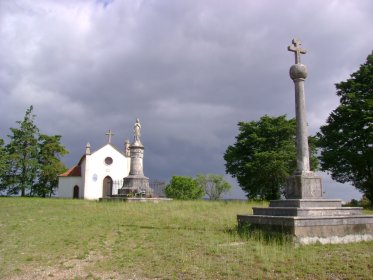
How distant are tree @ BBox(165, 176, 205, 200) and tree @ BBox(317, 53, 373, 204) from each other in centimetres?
3556

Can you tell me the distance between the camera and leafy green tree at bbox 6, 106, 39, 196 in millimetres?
43250

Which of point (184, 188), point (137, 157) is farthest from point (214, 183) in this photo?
point (137, 157)

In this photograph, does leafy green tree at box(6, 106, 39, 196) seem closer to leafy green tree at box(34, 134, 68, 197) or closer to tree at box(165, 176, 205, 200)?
leafy green tree at box(34, 134, 68, 197)

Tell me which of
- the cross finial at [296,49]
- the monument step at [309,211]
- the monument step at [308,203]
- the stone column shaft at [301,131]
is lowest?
the monument step at [309,211]

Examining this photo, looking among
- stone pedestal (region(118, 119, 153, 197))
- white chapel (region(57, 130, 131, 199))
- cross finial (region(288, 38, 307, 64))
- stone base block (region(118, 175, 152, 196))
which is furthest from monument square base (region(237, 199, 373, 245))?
white chapel (region(57, 130, 131, 199))

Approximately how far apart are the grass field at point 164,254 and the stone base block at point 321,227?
0.38 metres

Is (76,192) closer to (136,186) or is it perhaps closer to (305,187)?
(136,186)

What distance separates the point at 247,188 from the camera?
126ft

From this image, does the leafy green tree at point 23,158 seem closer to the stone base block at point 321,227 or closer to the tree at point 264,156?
the tree at point 264,156

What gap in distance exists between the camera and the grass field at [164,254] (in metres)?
7.26

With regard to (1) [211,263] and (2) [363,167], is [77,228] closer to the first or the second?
(1) [211,263]

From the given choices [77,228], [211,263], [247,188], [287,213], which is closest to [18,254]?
[77,228]

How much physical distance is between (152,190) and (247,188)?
13713 millimetres

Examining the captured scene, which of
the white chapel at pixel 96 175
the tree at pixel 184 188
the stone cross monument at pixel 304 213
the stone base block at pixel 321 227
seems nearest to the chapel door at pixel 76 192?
the white chapel at pixel 96 175
